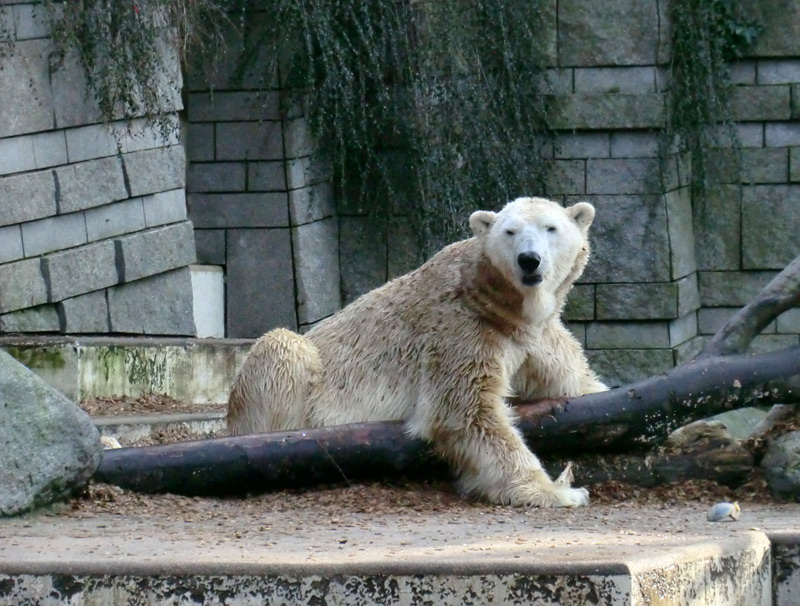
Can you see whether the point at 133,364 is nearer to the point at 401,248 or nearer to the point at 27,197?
the point at 27,197

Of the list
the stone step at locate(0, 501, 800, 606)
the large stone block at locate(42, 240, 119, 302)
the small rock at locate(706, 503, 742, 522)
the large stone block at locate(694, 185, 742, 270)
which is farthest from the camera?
the large stone block at locate(694, 185, 742, 270)

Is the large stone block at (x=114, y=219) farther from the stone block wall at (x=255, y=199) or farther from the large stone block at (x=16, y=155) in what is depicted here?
the stone block wall at (x=255, y=199)

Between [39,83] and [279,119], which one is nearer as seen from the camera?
[39,83]

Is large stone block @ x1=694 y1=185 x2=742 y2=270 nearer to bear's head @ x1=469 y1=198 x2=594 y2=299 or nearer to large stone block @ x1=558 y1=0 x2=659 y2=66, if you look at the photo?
large stone block @ x1=558 y1=0 x2=659 y2=66

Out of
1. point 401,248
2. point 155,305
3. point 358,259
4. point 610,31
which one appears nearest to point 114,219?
point 155,305

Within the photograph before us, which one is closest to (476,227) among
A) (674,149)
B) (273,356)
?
(273,356)

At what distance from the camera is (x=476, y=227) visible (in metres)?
4.25

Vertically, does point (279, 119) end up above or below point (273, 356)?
above

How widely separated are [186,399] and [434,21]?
2741 mm

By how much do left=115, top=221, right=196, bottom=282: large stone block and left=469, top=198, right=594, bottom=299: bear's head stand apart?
2678 mm

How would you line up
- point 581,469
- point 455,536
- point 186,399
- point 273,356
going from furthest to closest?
point 186,399
point 273,356
point 581,469
point 455,536

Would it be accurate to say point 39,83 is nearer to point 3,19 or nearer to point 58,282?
point 3,19

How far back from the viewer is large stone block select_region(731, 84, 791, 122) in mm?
7691

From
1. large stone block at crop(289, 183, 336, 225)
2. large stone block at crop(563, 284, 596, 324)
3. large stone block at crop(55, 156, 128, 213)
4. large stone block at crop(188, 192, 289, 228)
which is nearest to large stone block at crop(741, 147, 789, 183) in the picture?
large stone block at crop(563, 284, 596, 324)
